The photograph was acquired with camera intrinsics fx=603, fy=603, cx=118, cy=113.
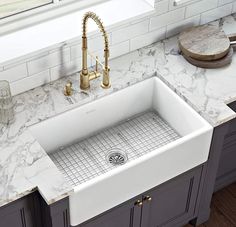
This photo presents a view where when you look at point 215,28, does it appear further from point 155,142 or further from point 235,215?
point 235,215

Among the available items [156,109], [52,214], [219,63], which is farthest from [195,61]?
[52,214]

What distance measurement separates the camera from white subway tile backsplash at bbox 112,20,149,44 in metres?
3.36

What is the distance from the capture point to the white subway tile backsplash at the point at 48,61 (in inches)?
124

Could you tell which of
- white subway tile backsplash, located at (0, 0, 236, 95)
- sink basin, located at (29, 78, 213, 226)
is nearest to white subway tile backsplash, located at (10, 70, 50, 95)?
white subway tile backsplash, located at (0, 0, 236, 95)

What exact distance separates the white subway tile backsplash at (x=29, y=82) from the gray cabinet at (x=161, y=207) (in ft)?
2.56

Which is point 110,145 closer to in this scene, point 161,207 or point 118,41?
point 161,207

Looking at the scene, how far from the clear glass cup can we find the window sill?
0.49ft

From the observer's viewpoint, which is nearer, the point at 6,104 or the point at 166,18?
the point at 6,104

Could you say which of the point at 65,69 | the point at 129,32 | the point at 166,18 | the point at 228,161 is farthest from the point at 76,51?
the point at 228,161

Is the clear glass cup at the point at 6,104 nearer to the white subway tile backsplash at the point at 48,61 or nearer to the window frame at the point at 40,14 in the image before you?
the white subway tile backsplash at the point at 48,61

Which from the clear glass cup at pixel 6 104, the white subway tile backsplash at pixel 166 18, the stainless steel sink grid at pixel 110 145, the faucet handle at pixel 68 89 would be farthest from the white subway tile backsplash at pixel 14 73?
the white subway tile backsplash at pixel 166 18

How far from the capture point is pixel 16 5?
3242 millimetres

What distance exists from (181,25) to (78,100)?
33.9 inches

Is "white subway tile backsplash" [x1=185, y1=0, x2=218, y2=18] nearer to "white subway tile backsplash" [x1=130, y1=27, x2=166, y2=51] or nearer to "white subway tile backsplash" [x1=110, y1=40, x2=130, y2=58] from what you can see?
"white subway tile backsplash" [x1=130, y1=27, x2=166, y2=51]
